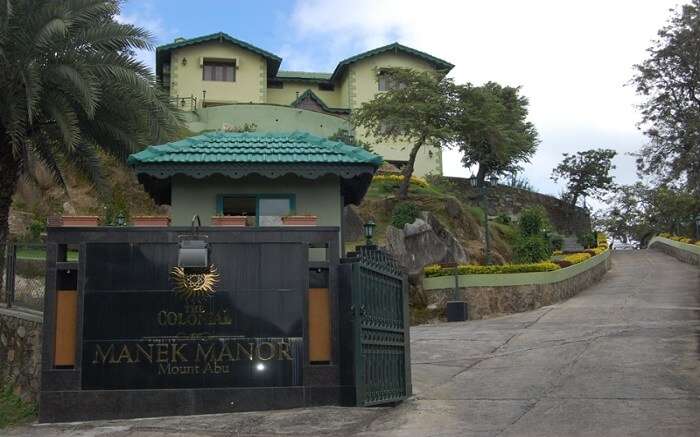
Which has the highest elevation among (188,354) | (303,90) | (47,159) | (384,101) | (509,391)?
(303,90)

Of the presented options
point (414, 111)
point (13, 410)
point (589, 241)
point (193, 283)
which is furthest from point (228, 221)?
point (589, 241)

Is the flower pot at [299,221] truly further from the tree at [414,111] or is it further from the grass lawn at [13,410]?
the tree at [414,111]

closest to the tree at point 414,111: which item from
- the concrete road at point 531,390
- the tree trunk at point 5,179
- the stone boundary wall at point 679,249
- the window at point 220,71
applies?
the window at point 220,71

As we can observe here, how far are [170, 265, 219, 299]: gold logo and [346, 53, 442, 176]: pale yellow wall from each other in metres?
37.9

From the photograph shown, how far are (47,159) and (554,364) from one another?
38.3ft

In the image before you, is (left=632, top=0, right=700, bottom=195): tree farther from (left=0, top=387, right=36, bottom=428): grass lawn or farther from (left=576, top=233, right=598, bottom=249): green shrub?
(left=0, top=387, right=36, bottom=428): grass lawn

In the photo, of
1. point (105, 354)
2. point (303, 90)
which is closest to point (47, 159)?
point (105, 354)

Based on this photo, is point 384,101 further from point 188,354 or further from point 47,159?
point 188,354

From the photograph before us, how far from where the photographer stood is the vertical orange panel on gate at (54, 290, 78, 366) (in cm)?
1022

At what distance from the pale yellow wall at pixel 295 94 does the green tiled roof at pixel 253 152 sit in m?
37.5

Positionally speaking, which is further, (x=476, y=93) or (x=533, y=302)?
(x=476, y=93)

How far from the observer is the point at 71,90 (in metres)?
13.8

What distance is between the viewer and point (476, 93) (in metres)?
36.5

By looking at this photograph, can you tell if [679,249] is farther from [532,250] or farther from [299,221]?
[299,221]
